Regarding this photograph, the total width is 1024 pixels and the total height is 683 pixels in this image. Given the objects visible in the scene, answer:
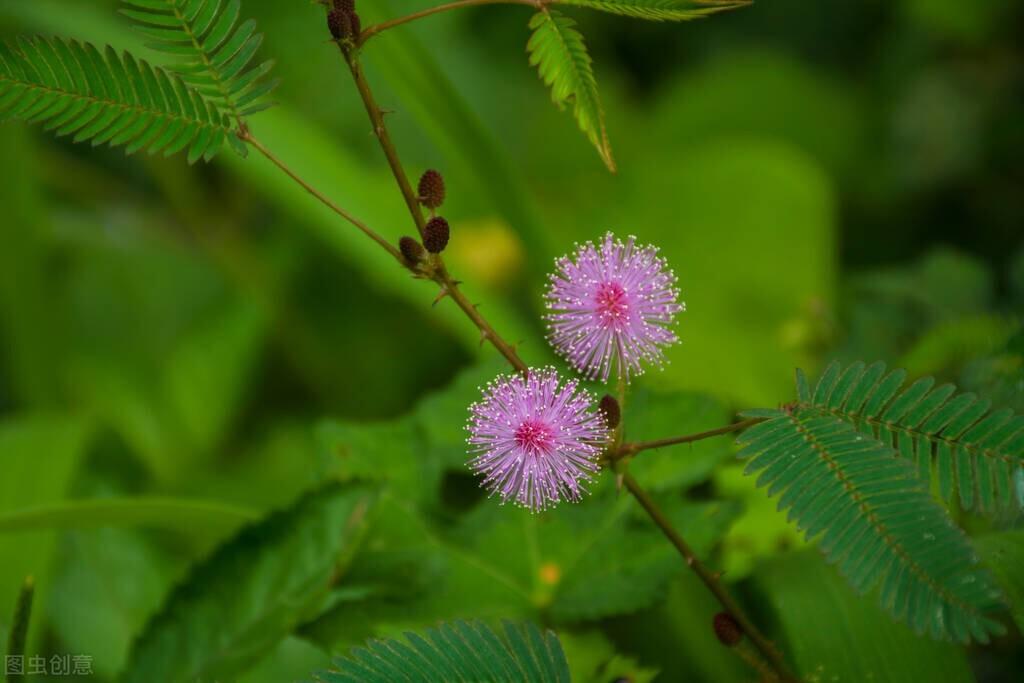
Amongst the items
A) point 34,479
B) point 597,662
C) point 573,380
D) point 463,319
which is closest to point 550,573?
point 597,662

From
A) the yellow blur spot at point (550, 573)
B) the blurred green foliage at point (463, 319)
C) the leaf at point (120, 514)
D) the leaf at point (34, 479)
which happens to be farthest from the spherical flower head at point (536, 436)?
the leaf at point (34, 479)

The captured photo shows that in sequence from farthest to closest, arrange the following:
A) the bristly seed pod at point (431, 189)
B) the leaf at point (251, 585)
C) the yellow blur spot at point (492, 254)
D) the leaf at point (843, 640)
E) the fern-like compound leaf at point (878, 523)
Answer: the yellow blur spot at point (492, 254), the leaf at point (251, 585), the leaf at point (843, 640), the bristly seed pod at point (431, 189), the fern-like compound leaf at point (878, 523)

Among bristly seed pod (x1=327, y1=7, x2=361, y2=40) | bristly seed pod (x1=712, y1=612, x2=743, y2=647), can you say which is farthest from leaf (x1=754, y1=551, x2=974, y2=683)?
bristly seed pod (x1=327, y1=7, x2=361, y2=40)

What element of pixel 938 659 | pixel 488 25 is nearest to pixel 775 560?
pixel 938 659

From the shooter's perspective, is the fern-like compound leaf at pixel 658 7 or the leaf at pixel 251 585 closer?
the fern-like compound leaf at pixel 658 7

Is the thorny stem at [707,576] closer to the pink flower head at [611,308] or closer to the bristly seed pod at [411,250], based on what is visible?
the pink flower head at [611,308]

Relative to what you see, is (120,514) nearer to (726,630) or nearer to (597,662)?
(597,662)
